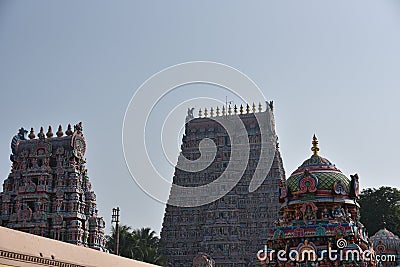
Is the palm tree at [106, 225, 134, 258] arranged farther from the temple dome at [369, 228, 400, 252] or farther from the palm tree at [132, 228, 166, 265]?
the temple dome at [369, 228, 400, 252]

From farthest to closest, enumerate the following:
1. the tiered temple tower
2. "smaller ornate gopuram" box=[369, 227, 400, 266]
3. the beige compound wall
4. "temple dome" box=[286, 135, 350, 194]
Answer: the tiered temple tower < "smaller ornate gopuram" box=[369, 227, 400, 266] < "temple dome" box=[286, 135, 350, 194] < the beige compound wall

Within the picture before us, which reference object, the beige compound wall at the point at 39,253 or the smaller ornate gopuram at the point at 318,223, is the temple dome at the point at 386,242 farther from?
the beige compound wall at the point at 39,253

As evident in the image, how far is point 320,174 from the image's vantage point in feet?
Answer: 71.4

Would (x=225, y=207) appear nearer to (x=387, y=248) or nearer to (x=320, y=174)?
(x=387, y=248)

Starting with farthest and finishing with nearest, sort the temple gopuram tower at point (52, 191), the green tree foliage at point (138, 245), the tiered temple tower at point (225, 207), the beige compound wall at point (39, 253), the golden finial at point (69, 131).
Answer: the tiered temple tower at point (225, 207)
the green tree foliage at point (138, 245)
the golden finial at point (69, 131)
the temple gopuram tower at point (52, 191)
the beige compound wall at point (39, 253)

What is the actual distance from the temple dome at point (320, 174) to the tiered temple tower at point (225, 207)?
26.5 metres

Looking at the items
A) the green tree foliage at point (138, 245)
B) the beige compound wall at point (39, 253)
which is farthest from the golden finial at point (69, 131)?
the beige compound wall at point (39, 253)

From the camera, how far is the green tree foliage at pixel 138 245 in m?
45.4

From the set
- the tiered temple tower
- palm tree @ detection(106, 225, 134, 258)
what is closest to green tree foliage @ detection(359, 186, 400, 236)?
the tiered temple tower

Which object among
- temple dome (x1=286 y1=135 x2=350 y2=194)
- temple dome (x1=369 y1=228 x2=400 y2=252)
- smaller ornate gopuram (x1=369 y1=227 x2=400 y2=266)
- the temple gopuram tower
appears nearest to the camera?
temple dome (x1=286 y1=135 x2=350 y2=194)

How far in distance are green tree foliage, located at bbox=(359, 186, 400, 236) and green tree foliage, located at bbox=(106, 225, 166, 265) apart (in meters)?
19.6

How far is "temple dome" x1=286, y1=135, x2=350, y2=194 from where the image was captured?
70.3 ft

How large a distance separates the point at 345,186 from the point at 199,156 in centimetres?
3416

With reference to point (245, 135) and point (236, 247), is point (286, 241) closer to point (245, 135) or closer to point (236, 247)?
point (236, 247)
